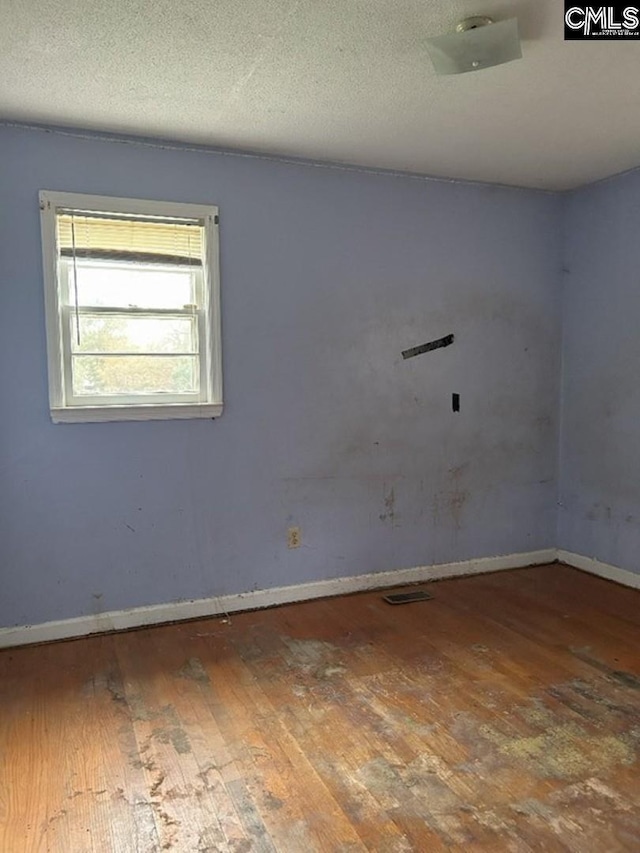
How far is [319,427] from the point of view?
3.47 m

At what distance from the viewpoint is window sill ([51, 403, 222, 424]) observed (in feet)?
9.56

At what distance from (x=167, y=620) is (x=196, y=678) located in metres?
0.62

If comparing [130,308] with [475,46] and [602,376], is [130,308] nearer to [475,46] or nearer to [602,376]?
[475,46]

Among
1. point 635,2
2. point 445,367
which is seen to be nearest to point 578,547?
point 445,367

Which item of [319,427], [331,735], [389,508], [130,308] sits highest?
[130,308]

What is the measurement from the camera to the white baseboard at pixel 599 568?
3.68 meters

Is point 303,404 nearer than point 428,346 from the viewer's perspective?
Yes

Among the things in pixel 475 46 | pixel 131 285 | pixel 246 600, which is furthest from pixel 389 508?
pixel 475 46

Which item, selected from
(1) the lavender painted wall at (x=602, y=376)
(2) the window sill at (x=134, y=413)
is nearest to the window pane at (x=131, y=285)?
(2) the window sill at (x=134, y=413)

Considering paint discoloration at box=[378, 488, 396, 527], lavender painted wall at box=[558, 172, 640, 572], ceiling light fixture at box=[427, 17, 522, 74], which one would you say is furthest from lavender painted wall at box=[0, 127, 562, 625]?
ceiling light fixture at box=[427, 17, 522, 74]

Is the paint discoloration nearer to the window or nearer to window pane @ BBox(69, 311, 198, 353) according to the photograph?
the window

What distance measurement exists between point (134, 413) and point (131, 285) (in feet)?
2.13

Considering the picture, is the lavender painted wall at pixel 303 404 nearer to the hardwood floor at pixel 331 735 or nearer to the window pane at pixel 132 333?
the window pane at pixel 132 333

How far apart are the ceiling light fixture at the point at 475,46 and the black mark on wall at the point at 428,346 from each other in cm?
171
